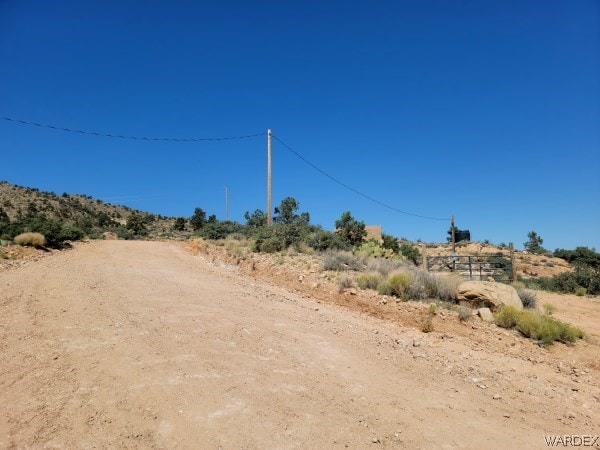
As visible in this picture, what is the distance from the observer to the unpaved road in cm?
406

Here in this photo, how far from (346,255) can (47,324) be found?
1148 cm

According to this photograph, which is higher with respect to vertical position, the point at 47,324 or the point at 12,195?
the point at 12,195

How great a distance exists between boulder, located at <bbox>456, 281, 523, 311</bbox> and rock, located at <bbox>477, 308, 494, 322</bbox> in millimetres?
654

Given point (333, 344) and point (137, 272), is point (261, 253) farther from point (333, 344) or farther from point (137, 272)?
point (333, 344)

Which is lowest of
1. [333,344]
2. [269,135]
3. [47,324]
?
[333,344]

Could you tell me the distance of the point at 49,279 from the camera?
33.9 feet

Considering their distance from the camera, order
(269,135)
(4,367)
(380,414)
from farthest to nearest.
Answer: (269,135), (4,367), (380,414)

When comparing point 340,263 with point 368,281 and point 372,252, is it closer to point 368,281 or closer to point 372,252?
point 368,281

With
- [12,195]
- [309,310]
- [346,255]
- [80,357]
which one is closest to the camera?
[80,357]

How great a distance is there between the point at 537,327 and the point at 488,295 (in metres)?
1.93

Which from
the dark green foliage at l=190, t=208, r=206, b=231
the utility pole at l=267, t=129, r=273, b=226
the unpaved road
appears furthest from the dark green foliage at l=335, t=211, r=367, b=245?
the dark green foliage at l=190, t=208, r=206, b=231

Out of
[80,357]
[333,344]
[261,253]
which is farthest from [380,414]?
[261,253]

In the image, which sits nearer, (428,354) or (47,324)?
(47,324)

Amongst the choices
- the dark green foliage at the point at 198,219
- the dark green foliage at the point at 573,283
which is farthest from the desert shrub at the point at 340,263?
the dark green foliage at the point at 198,219
